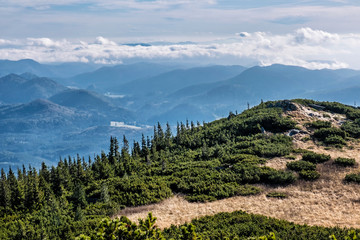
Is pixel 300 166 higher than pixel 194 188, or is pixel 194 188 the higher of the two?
pixel 300 166

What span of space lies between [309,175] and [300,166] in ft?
10.1

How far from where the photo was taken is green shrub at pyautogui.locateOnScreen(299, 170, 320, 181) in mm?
37388

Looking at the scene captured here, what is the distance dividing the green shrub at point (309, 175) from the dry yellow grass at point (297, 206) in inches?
33.0

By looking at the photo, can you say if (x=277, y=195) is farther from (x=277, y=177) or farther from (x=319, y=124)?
(x=319, y=124)

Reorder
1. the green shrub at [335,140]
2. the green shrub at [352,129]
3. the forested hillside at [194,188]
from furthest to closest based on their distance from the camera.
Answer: the green shrub at [352,129]
the green shrub at [335,140]
the forested hillside at [194,188]

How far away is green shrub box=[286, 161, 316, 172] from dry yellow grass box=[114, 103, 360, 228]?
213 cm

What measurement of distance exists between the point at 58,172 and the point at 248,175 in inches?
1629

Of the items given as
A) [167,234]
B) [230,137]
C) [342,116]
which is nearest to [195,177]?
[167,234]

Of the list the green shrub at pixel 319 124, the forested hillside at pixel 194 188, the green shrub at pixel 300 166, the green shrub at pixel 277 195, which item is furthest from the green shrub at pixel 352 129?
the green shrub at pixel 277 195

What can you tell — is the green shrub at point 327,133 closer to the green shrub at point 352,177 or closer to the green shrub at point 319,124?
the green shrub at point 319,124

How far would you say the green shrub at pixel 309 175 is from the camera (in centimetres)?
3739

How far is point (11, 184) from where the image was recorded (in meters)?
58.5

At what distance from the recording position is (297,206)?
30406mm

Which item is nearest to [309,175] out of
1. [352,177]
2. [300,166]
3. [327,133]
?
[300,166]
